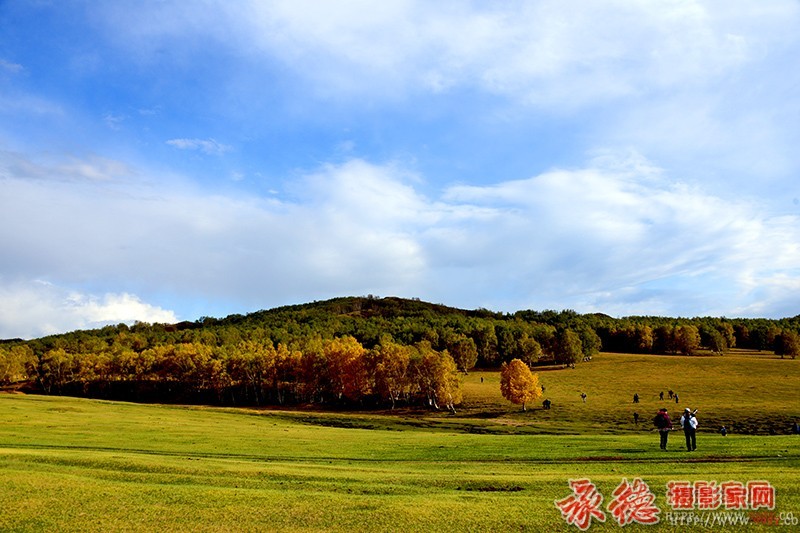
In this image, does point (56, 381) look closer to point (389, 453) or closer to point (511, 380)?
point (511, 380)

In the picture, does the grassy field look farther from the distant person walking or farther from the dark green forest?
the dark green forest

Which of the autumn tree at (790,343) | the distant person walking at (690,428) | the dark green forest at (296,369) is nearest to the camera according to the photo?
the distant person walking at (690,428)

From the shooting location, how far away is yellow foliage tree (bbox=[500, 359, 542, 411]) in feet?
349

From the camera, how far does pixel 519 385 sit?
351 feet

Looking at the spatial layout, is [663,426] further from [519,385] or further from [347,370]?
[347,370]

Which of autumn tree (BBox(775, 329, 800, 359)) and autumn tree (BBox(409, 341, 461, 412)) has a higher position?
autumn tree (BBox(775, 329, 800, 359))

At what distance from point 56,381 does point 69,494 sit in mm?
182376

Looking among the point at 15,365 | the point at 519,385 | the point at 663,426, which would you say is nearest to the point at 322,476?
the point at 663,426

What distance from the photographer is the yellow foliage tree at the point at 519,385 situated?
349ft
